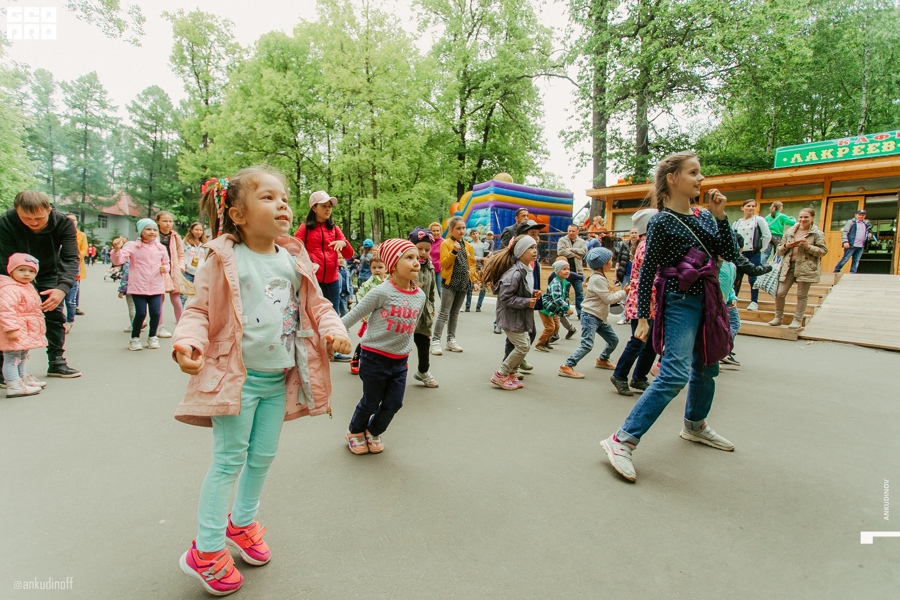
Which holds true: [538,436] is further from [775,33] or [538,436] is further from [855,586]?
[775,33]

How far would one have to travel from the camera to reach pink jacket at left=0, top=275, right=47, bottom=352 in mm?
4285

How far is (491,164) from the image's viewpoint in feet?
91.0

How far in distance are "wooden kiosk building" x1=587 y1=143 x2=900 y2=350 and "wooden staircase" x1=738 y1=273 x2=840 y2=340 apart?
15 mm

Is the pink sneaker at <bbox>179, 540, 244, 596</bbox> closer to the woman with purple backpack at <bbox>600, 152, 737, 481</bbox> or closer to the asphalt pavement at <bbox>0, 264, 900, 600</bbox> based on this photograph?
the asphalt pavement at <bbox>0, 264, 900, 600</bbox>

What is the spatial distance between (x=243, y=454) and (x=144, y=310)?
5.84m

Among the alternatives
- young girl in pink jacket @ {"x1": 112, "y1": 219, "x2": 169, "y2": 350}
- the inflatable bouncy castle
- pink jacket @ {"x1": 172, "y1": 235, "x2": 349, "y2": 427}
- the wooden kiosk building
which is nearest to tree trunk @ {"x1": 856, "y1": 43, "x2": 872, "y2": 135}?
the wooden kiosk building

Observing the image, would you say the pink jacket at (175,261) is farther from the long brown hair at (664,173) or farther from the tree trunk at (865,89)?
the tree trunk at (865,89)

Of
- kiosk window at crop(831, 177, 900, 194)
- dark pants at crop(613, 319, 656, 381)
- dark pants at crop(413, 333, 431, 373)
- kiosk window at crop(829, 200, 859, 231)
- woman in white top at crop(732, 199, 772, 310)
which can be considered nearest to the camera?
dark pants at crop(613, 319, 656, 381)

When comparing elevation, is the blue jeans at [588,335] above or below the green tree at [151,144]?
below

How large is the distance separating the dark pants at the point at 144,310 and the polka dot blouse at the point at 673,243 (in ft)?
21.3

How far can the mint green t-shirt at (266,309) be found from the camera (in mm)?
1995

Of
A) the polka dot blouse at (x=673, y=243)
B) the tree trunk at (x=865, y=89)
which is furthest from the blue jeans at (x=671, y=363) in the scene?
the tree trunk at (x=865, y=89)

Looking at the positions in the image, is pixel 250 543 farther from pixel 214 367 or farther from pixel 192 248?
pixel 192 248

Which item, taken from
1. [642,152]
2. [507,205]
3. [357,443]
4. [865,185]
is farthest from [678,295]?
[642,152]
